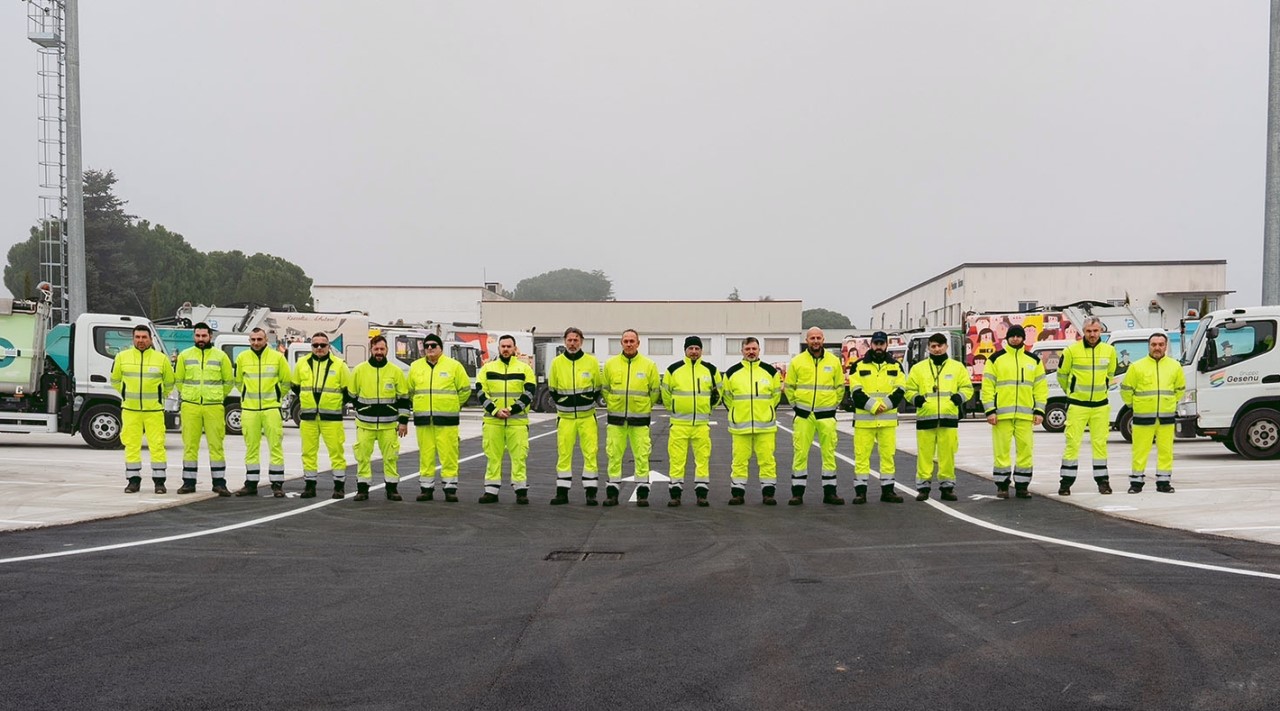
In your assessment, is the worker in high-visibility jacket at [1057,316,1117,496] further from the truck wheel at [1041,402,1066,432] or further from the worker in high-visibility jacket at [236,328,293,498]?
the truck wheel at [1041,402,1066,432]

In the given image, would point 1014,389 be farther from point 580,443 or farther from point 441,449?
point 441,449

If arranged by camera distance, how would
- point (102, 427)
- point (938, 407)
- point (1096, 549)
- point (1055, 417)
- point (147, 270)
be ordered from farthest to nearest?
point (147, 270) → point (1055, 417) → point (102, 427) → point (938, 407) → point (1096, 549)

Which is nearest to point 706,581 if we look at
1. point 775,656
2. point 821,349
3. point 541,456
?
point 775,656

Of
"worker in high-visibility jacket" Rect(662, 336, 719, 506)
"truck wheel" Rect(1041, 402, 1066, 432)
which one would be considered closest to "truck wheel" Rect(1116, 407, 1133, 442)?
"truck wheel" Rect(1041, 402, 1066, 432)

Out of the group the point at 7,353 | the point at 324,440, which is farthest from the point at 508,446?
the point at 7,353

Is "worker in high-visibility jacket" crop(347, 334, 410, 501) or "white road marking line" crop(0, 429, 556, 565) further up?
"worker in high-visibility jacket" crop(347, 334, 410, 501)

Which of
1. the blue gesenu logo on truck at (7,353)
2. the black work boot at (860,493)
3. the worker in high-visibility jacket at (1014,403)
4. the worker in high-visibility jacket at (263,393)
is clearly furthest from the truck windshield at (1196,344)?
the blue gesenu logo on truck at (7,353)

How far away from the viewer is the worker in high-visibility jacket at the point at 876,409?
12484 mm

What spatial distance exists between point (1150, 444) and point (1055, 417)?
1457 centimetres

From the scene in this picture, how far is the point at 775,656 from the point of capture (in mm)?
5688

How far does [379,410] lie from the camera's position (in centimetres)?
1266

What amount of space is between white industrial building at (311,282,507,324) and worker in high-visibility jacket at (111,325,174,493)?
221 feet

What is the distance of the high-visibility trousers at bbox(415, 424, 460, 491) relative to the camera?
12.5 meters

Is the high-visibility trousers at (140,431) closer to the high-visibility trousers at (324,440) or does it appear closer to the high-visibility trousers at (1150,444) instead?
the high-visibility trousers at (324,440)
